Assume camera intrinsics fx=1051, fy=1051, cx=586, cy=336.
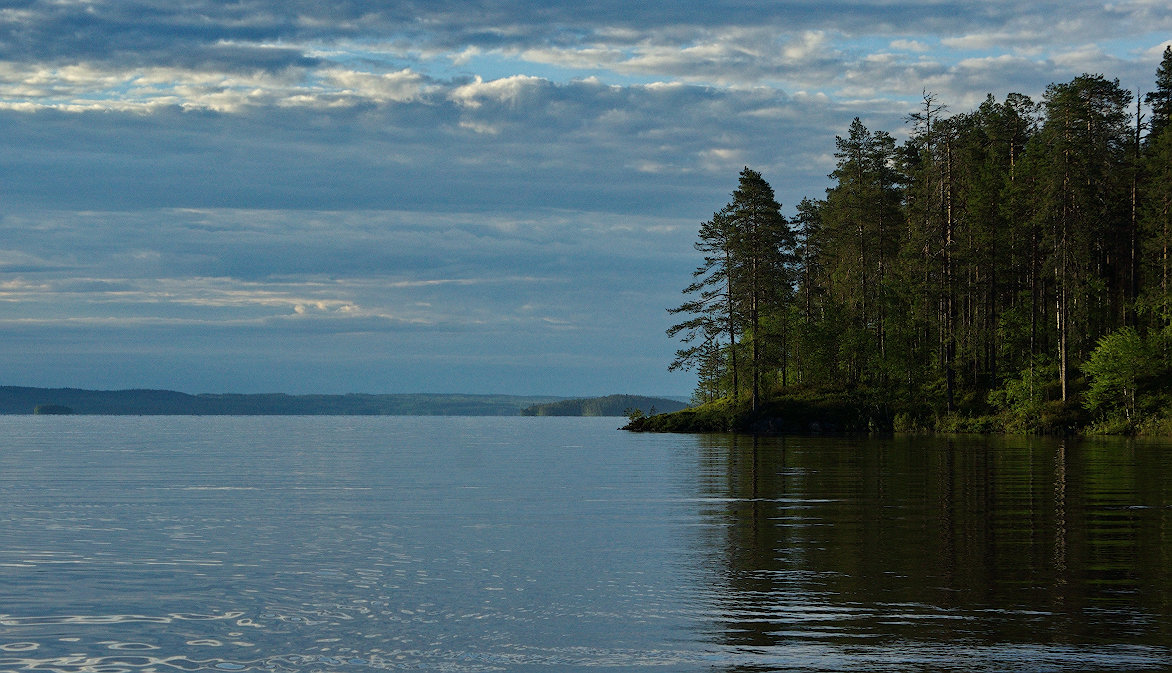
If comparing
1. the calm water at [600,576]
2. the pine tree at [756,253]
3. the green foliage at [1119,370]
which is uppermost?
the pine tree at [756,253]

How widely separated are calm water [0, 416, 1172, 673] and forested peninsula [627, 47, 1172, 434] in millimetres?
47229

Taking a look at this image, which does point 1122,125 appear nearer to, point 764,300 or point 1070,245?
point 1070,245

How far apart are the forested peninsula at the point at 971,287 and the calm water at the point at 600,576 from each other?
47.2m

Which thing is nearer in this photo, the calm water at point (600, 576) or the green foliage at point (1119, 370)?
the calm water at point (600, 576)

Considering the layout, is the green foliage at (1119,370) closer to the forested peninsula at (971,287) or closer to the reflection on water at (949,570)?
the forested peninsula at (971,287)

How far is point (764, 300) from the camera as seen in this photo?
101m

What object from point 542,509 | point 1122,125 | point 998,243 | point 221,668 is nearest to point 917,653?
point 221,668

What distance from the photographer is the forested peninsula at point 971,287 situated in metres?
80.3

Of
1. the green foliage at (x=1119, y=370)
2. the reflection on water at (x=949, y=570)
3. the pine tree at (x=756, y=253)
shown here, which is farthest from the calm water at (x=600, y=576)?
the pine tree at (x=756, y=253)

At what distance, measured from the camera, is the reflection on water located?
41.6ft

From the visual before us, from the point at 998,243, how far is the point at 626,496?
227ft

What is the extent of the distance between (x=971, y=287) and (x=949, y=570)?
265 ft

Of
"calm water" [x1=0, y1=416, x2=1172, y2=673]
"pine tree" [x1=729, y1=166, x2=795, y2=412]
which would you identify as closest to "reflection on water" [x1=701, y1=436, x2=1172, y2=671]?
"calm water" [x1=0, y1=416, x2=1172, y2=673]

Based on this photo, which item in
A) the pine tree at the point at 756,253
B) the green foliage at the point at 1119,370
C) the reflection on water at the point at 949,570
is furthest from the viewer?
the pine tree at the point at 756,253
